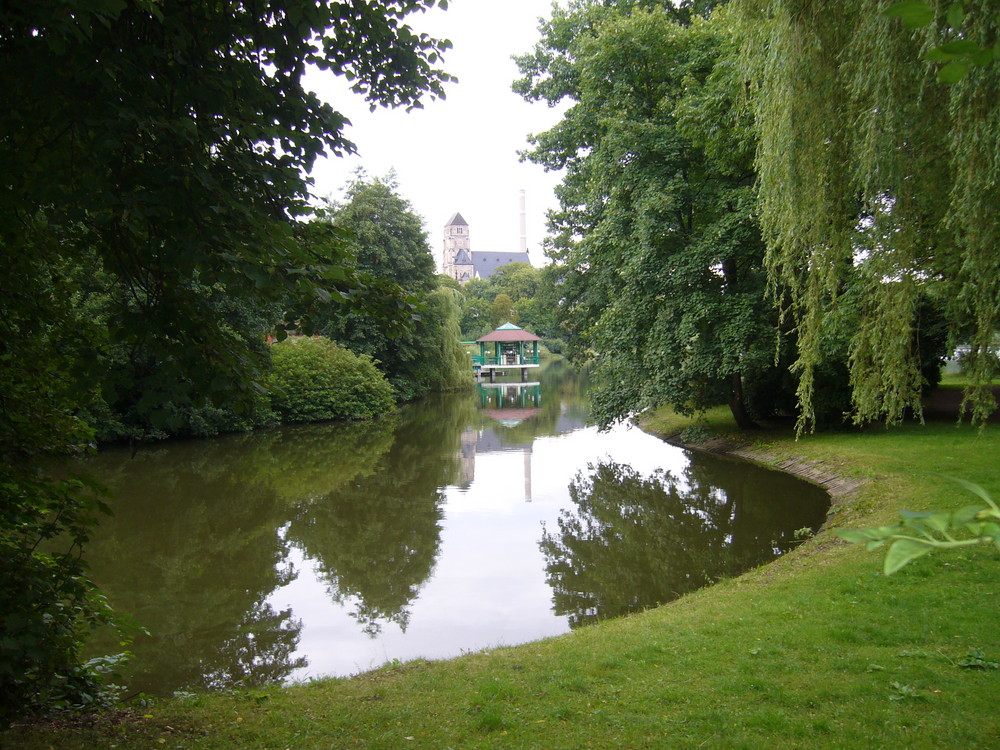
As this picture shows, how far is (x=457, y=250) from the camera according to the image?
111 m

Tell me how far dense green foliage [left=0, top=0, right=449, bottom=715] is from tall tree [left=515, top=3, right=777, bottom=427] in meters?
9.61

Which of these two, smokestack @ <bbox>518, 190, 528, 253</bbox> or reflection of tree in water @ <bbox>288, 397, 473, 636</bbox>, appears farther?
smokestack @ <bbox>518, 190, 528, 253</bbox>

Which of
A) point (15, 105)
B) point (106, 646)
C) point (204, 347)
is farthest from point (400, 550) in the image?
point (15, 105)

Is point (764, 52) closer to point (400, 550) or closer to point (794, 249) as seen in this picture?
point (794, 249)

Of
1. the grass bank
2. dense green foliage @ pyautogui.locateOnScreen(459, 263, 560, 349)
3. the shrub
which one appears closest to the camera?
the grass bank

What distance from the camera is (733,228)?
12.5 metres

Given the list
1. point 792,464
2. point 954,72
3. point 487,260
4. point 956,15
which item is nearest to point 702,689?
point 954,72

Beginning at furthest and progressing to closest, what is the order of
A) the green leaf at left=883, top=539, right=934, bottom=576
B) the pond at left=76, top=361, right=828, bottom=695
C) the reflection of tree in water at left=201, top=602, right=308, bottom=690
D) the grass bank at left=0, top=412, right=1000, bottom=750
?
the pond at left=76, top=361, right=828, bottom=695 < the reflection of tree in water at left=201, top=602, right=308, bottom=690 < the grass bank at left=0, top=412, right=1000, bottom=750 < the green leaf at left=883, top=539, right=934, bottom=576

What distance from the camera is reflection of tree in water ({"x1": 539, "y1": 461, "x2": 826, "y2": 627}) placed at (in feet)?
24.7

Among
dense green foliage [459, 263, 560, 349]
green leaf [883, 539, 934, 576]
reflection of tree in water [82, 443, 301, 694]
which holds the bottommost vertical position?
reflection of tree in water [82, 443, 301, 694]

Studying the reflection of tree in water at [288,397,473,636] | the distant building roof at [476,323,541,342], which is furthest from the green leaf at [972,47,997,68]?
the distant building roof at [476,323,541,342]

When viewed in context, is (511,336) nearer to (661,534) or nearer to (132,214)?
(661,534)

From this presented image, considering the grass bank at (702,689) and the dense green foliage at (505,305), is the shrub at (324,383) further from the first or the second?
the dense green foliage at (505,305)

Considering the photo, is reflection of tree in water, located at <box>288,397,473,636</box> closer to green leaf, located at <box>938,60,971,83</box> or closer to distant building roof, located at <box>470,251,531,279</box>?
green leaf, located at <box>938,60,971,83</box>
